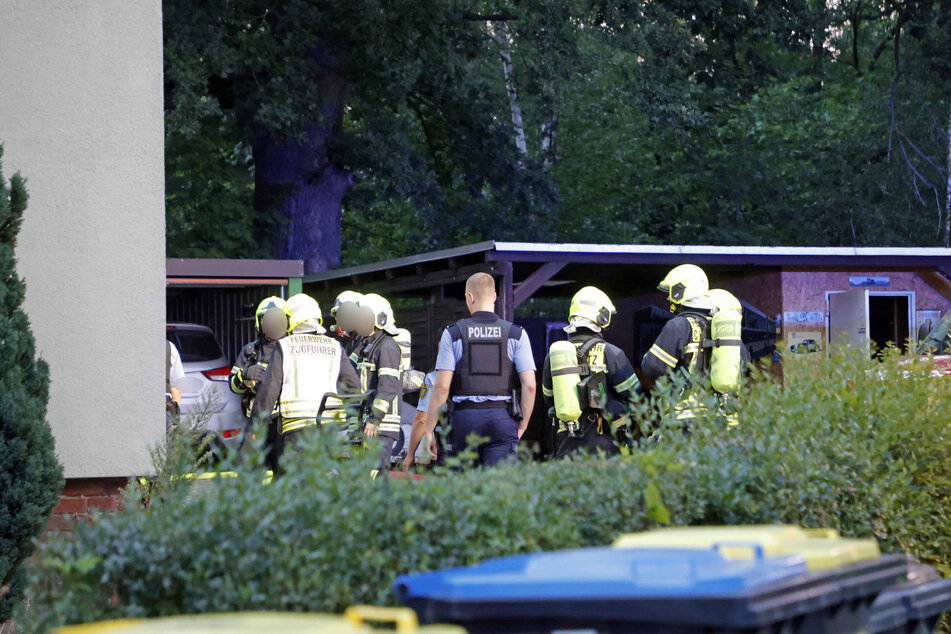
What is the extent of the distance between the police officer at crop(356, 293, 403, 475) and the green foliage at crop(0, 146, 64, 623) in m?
2.19

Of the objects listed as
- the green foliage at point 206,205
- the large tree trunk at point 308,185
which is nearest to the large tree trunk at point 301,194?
the large tree trunk at point 308,185

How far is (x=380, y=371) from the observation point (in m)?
8.00

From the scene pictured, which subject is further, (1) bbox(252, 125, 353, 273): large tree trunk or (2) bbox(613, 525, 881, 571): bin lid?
(1) bbox(252, 125, 353, 273): large tree trunk

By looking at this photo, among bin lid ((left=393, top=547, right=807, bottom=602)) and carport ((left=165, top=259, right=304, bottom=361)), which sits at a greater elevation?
carport ((left=165, top=259, right=304, bottom=361))

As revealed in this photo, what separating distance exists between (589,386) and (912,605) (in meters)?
4.72

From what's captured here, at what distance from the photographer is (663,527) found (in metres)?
4.03

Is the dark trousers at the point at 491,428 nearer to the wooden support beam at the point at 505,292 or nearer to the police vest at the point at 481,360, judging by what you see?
the police vest at the point at 481,360

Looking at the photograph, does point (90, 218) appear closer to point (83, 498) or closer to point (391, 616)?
point (83, 498)

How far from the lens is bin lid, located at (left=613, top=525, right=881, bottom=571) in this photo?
9.94 feet

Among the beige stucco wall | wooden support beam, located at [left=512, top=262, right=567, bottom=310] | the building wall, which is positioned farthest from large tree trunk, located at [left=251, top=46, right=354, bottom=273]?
the beige stucco wall

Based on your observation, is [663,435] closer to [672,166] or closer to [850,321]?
[850,321]

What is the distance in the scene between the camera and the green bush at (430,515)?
309 centimetres

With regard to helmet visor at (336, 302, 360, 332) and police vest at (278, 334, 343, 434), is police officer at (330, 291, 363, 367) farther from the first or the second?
police vest at (278, 334, 343, 434)

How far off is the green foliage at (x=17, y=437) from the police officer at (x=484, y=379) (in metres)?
2.60
